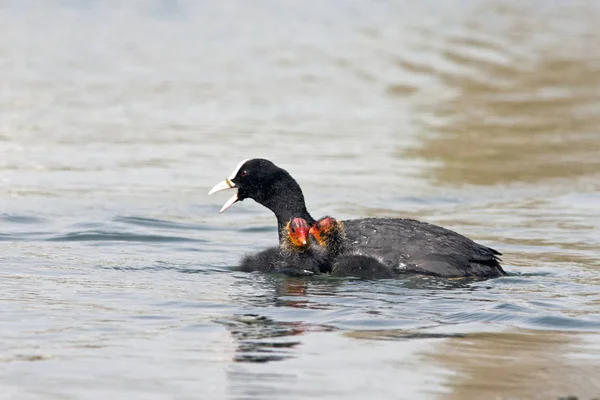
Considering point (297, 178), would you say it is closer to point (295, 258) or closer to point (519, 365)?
point (295, 258)

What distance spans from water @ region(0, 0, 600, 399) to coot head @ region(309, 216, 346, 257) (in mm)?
432

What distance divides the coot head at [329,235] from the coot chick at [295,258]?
0.16 feet

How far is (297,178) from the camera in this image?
564 inches

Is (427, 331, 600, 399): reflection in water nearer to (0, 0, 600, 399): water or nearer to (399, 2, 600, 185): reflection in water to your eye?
(0, 0, 600, 399): water

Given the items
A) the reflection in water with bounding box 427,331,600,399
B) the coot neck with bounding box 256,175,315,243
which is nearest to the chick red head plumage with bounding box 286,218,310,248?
the coot neck with bounding box 256,175,315,243

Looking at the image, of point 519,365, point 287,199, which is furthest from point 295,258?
point 519,365

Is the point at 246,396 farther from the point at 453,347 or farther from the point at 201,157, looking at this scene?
the point at 201,157

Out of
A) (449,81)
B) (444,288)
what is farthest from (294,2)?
(444,288)

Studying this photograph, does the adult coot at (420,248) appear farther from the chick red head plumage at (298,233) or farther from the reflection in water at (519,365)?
the reflection in water at (519,365)

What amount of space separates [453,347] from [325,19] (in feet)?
69.7

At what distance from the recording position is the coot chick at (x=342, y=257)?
375 inches

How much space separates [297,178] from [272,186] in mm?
3819

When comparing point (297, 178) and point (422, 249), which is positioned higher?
point (297, 178)

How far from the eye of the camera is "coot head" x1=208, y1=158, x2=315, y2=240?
1047 cm
